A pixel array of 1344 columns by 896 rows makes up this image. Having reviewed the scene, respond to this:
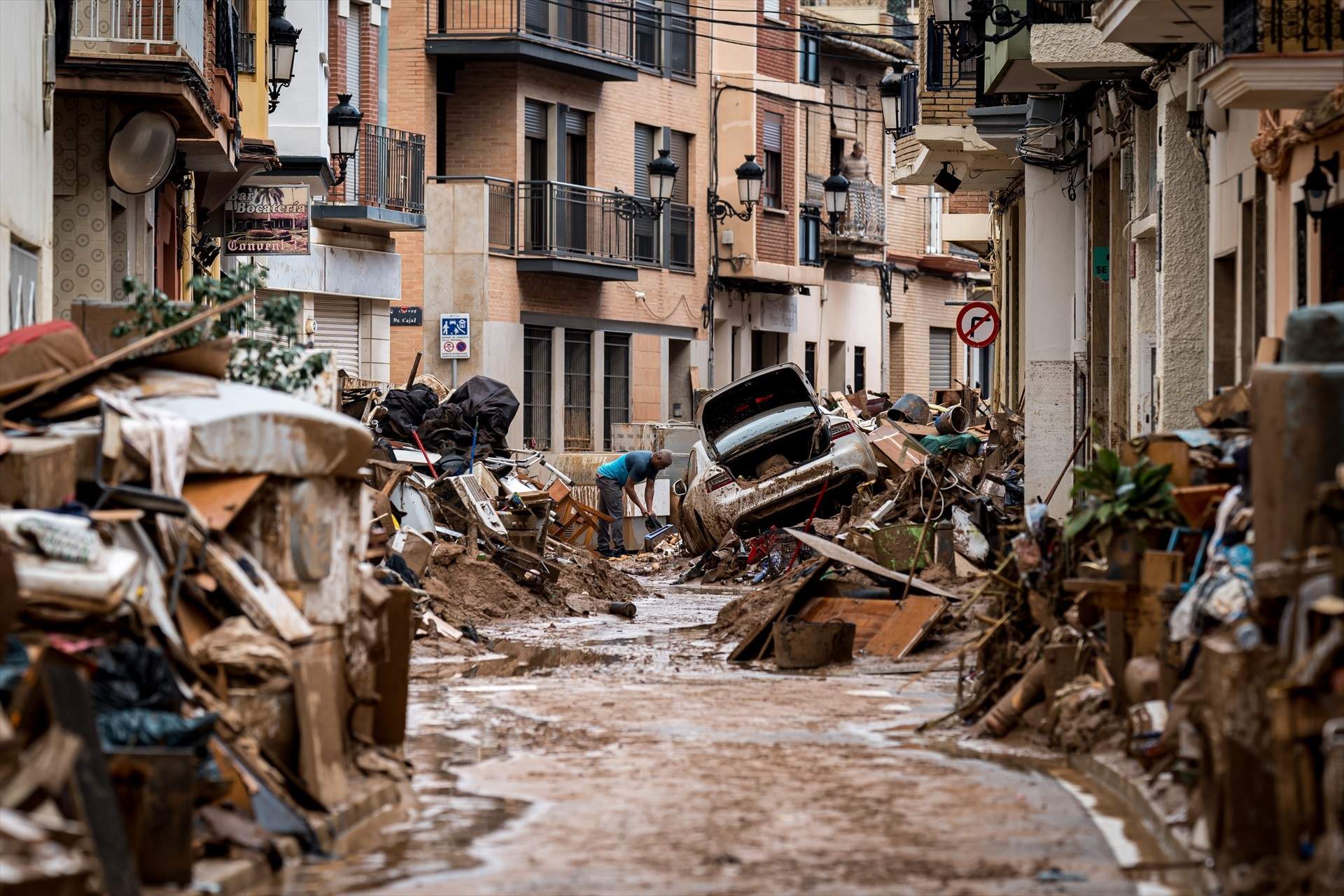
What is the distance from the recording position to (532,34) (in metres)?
40.0

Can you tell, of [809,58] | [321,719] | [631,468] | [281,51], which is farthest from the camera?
[809,58]

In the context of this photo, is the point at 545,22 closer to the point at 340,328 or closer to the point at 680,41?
the point at 680,41

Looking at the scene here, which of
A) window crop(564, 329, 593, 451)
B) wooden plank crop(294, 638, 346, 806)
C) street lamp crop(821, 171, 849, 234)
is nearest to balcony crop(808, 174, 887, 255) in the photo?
street lamp crop(821, 171, 849, 234)

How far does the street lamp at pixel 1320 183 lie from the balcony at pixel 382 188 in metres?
22.2

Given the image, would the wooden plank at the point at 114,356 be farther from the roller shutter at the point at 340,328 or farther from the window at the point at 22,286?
the roller shutter at the point at 340,328

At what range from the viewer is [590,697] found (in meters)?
16.3

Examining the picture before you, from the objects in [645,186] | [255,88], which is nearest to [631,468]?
[255,88]

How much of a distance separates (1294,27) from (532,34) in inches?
1032

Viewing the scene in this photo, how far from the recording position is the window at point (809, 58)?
50.2 meters

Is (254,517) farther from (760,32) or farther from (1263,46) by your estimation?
(760,32)

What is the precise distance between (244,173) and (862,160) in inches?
1082

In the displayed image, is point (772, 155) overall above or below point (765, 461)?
above

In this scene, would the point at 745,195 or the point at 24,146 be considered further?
the point at 745,195

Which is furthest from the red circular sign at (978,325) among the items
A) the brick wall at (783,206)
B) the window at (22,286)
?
the brick wall at (783,206)
